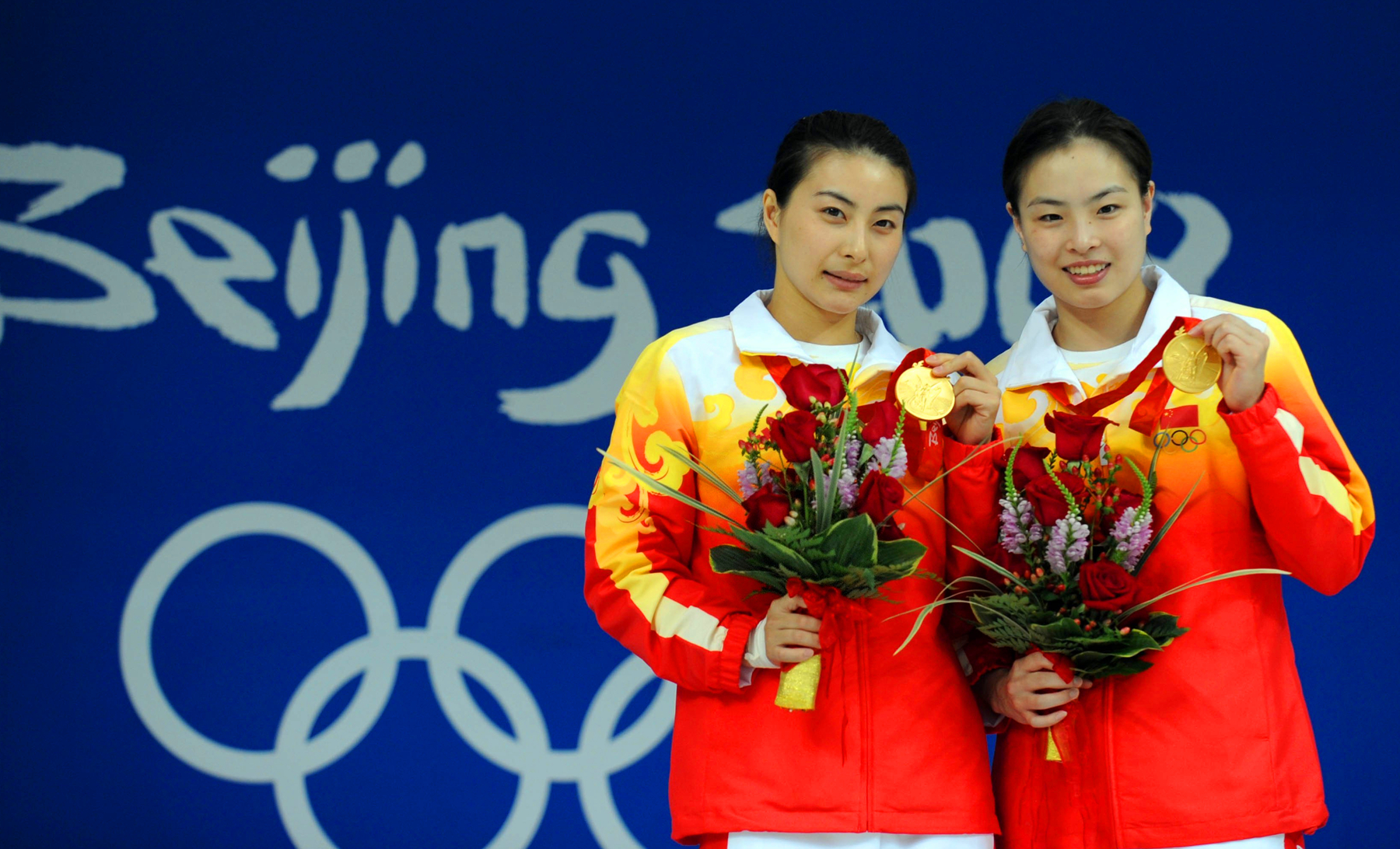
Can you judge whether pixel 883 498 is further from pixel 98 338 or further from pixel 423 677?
pixel 98 338

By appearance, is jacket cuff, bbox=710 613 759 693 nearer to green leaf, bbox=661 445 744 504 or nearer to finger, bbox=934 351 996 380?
green leaf, bbox=661 445 744 504

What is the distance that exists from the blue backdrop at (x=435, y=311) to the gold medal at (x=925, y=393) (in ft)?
5.59

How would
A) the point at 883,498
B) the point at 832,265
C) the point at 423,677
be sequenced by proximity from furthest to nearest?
the point at 423,677 < the point at 832,265 < the point at 883,498

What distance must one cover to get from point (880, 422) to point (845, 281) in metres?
0.32

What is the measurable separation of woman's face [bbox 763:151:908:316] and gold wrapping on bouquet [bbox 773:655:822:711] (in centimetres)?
58

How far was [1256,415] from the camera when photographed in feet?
5.26

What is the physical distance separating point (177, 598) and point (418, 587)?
27.0 inches

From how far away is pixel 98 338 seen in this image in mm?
3414

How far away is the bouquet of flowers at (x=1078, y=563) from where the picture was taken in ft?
5.26

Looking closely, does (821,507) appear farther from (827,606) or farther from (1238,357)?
(1238,357)

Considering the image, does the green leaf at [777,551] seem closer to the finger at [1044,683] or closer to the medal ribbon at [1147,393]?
the finger at [1044,683]

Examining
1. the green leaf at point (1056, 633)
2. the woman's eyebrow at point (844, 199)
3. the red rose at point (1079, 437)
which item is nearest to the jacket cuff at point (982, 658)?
the green leaf at point (1056, 633)

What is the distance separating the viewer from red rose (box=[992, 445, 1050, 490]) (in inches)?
66.9

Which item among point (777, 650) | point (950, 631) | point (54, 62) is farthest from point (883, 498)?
point (54, 62)
